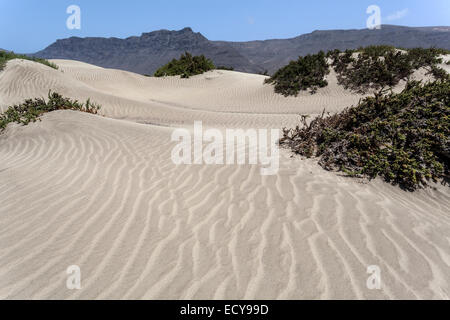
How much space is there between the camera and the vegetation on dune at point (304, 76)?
14336 millimetres

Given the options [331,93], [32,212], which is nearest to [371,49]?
[331,93]

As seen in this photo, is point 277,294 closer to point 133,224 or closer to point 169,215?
point 169,215

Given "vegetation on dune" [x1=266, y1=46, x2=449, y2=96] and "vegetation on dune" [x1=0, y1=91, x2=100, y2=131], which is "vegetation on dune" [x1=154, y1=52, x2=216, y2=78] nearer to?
"vegetation on dune" [x1=266, y1=46, x2=449, y2=96]

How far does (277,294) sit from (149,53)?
3543 inches

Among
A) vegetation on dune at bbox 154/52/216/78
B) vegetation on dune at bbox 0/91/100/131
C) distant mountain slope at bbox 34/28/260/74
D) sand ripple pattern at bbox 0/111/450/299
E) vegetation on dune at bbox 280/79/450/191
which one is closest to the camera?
sand ripple pattern at bbox 0/111/450/299

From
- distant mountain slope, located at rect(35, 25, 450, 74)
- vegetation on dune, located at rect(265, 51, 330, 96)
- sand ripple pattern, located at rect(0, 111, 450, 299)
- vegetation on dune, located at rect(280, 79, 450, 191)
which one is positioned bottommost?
sand ripple pattern, located at rect(0, 111, 450, 299)

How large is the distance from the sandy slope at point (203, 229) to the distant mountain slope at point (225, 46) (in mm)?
58998

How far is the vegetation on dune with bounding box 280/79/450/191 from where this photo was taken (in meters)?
3.60

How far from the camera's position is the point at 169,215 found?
2.87 m

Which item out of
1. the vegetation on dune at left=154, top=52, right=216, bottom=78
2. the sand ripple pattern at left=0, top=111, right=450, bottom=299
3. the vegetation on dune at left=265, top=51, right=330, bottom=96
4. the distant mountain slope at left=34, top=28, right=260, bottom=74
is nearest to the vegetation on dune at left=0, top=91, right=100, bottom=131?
the sand ripple pattern at left=0, top=111, right=450, bottom=299

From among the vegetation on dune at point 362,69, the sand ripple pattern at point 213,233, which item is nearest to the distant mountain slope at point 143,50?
the vegetation on dune at point 362,69

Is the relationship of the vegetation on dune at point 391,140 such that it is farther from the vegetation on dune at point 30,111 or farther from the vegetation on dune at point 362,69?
the vegetation on dune at point 362,69

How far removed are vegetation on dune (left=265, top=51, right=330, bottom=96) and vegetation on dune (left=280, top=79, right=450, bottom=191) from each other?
9.92 m

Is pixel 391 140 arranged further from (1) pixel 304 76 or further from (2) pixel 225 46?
(2) pixel 225 46
